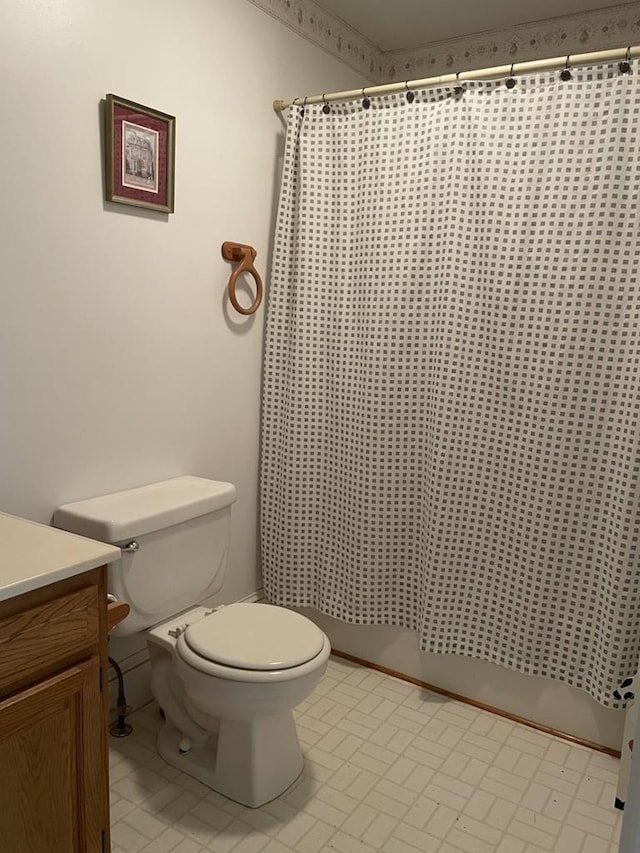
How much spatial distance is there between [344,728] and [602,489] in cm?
108

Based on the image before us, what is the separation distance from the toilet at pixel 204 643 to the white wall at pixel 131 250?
0.64 ft

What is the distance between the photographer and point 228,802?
1770 mm

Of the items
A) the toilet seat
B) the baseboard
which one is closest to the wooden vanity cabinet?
the toilet seat

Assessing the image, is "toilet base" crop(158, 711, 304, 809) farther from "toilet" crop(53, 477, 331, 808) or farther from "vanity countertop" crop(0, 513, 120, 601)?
"vanity countertop" crop(0, 513, 120, 601)

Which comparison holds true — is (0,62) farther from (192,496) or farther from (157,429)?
(192,496)

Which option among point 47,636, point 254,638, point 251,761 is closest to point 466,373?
point 254,638

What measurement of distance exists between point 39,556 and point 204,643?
597 millimetres

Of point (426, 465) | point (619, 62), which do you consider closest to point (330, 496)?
point (426, 465)

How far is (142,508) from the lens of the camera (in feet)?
5.91

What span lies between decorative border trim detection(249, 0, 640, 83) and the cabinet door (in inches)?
82.4

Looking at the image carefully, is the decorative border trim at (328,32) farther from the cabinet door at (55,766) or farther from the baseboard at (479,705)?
the baseboard at (479,705)

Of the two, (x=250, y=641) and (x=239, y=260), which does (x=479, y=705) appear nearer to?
(x=250, y=641)

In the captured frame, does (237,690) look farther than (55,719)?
Yes

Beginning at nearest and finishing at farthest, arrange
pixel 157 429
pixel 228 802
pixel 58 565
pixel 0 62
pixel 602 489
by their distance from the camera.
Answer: pixel 58 565 → pixel 0 62 → pixel 228 802 → pixel 602 489 → pixel 157 429
